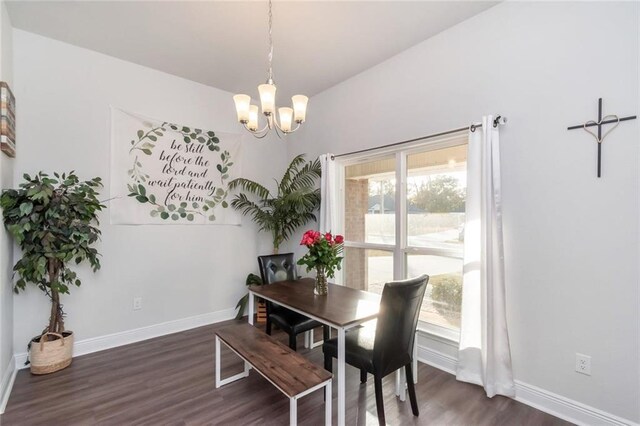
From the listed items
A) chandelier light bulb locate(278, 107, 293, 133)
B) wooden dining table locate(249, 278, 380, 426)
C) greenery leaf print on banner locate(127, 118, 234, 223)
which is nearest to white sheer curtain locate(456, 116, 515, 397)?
wooden dining table locate(249, 278, 380, 426)

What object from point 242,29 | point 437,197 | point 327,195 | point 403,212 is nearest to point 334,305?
point 403,212

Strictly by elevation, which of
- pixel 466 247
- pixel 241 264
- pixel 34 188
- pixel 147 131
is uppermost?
pixel 147 131

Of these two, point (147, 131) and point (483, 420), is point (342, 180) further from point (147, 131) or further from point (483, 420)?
point (483, 420)

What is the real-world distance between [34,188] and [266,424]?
97.1 inches

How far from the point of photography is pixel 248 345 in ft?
6.94

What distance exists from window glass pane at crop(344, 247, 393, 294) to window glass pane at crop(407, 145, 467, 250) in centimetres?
41

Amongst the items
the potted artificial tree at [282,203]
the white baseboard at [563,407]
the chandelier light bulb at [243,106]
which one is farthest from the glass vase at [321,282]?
the white baseboard at [563,407]

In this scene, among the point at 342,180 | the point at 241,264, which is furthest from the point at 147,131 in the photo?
the point at 342,180

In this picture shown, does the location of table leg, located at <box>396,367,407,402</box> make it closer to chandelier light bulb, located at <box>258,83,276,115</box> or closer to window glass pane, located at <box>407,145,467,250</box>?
window glass pane, located at <box>407,145,467,250</box>

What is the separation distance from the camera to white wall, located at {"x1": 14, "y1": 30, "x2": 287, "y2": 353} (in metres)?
2.59

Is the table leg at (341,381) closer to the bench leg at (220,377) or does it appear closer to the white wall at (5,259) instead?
the bench leg at (220,377)

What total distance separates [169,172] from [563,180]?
3.69 meters

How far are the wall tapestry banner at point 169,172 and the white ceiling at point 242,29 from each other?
0.73 m

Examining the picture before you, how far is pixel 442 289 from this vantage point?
269 centimetres
